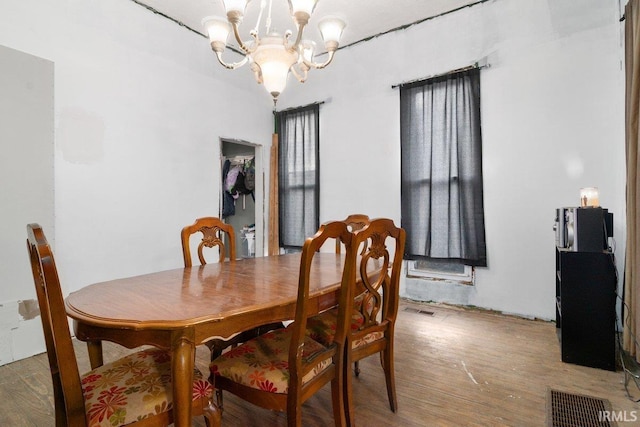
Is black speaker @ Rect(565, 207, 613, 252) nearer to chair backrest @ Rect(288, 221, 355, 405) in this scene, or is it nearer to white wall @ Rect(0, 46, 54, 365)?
chair backrest @ Rect(288, 221, 355, 405)

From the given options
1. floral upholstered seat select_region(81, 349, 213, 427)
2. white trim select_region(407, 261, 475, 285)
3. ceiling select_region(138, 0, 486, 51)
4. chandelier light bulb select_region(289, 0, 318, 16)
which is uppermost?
ceiling select_region(138, 0, 486, 51)

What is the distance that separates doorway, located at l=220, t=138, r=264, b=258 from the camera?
15.3ft

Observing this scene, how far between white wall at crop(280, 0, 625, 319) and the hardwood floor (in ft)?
2.08

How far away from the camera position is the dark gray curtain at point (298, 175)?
4.42 m

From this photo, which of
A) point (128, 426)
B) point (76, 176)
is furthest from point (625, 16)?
point (76, 176)

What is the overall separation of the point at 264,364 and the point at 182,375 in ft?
1.13

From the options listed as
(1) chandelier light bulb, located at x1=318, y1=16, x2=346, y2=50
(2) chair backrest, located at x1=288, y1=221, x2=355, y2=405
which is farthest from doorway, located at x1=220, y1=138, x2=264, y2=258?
(2) chair backrest, located at x1=288, y1=221, x2=355, y2=405

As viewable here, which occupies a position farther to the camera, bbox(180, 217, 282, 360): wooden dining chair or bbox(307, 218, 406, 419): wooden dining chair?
bbox(180, 217, 282, 360): wooden dining chair

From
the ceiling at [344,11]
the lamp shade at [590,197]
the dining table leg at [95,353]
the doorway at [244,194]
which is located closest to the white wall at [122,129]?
the ceiling at [344,11]

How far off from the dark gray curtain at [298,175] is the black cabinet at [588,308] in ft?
9.20

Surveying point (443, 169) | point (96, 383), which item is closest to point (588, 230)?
point (443, 169)

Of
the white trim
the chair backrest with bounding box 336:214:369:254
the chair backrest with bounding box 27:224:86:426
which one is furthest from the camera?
the white trim

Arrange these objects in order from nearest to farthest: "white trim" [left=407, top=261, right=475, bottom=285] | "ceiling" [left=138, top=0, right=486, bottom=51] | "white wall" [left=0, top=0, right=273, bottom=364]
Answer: "white wall" [left=0, top=0, right=273, bottom=364], "ceiling" [left=138, top=0, right=486, bottom=51], "white trim" [left=407, top=261, right=475, bottom=285]

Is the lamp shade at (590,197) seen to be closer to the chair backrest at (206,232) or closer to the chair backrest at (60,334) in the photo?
the chair backrest at (206,232)
